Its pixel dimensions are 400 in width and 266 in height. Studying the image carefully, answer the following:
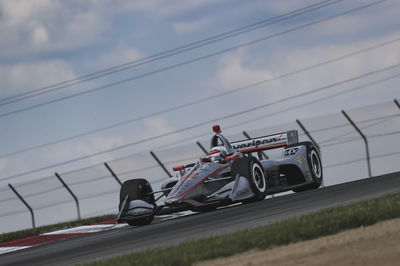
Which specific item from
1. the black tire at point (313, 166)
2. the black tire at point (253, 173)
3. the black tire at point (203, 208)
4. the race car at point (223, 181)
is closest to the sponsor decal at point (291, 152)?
the race car at point (223, 181)

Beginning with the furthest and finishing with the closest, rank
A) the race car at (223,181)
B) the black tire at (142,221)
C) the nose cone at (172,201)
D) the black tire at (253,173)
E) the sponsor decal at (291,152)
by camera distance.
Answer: the sponsor decal at (291,152) < the black tire at (142,221) < the black tire at (253,173) < the race car at (223,181) < the nose cone at (172,201)

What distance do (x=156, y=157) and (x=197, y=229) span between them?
9732mm

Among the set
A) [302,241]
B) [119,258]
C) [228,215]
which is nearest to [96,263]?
[119,258]

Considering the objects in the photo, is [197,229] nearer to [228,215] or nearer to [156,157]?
[228,215]

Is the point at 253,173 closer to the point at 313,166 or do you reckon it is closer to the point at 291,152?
the point at 291,152

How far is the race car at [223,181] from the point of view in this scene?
52.4ft

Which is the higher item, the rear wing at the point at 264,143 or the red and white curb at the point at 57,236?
the rear wing at the point at 264,143

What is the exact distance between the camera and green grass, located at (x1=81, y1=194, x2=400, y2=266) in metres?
9.27

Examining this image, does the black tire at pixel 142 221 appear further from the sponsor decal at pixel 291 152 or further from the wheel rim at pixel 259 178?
the sponsor decal at pixel 291 152

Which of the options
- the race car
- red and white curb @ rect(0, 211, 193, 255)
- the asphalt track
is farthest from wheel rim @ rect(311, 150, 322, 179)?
red and white curb @ rect(0, 211, 193, 255)

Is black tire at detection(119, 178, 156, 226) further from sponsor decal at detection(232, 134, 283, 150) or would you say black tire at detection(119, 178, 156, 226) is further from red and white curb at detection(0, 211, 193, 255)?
sponsor decal at detection(232, 134, 283, 150)

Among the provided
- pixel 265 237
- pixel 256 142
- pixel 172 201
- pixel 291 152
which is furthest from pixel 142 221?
pixel 265 237

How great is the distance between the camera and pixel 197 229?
12789 mm

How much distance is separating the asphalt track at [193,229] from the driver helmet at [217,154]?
1.27 meters
